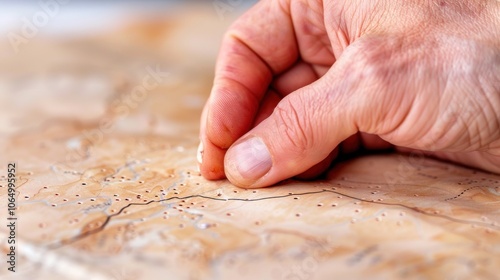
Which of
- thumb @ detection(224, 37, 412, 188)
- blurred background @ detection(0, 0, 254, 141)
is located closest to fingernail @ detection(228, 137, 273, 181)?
thumb @ detection(224, 37, 412, 188)

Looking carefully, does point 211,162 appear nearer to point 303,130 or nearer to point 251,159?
point 251,159

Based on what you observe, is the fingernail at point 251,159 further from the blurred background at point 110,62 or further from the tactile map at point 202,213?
the blurred background at point 110,62

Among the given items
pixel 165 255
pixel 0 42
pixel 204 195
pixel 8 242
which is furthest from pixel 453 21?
pixel 0 42

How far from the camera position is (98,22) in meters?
3.40

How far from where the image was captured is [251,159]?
128 centimetres

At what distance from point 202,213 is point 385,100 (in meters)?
0.43

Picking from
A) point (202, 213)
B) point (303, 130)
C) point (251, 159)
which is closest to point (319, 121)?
point (303, 130)

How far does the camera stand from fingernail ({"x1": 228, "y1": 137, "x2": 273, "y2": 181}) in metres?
1.28

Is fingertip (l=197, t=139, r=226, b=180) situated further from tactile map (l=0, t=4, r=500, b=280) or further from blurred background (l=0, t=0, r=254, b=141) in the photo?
blurred background (l=0, t=0, r=254, b=141)

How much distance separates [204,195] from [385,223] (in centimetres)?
41

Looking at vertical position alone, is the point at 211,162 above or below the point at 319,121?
below

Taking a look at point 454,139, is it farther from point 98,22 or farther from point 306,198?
point 98,22

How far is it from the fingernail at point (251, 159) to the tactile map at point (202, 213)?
0.05 m

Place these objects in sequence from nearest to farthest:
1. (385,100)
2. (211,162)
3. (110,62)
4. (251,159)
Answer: (385,100), (251,159), (211,162), (110,62)
